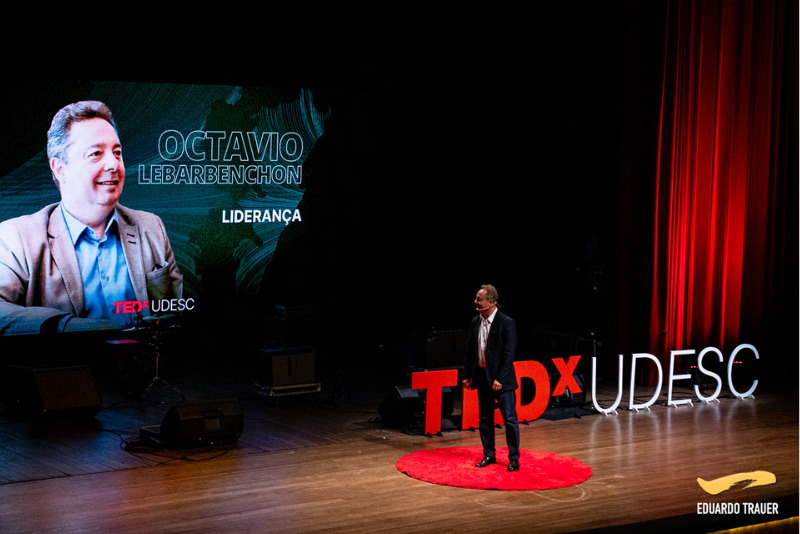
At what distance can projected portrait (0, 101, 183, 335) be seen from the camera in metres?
11.0

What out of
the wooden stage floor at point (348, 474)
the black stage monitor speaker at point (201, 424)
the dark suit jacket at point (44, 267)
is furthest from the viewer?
the dark suit jacket at point (44, 267)

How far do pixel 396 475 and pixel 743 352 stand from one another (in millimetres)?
6286

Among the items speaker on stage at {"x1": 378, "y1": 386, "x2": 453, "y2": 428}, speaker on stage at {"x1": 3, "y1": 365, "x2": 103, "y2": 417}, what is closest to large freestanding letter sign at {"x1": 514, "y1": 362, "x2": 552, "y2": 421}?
speaker on stage at {"x1": 378, "y1": 386, "x2": 453, "y2": 428}

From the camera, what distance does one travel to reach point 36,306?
11.1 m

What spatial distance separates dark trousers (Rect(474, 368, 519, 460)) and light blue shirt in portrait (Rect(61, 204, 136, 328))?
5.66 m

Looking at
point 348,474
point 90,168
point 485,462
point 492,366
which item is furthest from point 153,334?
point 492,366

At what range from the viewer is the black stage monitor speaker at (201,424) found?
806 cm

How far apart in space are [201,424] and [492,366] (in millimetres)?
2607

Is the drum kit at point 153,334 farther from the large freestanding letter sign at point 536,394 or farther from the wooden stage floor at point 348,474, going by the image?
the large freestanding letter sign at point 536,394

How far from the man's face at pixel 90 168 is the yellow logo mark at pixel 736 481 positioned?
7.55 metres

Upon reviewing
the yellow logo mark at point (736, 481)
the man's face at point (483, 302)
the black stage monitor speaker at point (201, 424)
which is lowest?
the yellow logo mark at point (736, 481)

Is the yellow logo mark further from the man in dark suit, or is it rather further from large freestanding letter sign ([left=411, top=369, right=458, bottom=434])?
large freestanding letter sign ([left=411, top=369, right=458, bottom=434])

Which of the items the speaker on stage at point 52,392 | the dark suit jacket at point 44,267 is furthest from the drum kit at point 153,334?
the speaker on stage at point 52,392

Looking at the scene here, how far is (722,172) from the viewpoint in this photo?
12.1m
